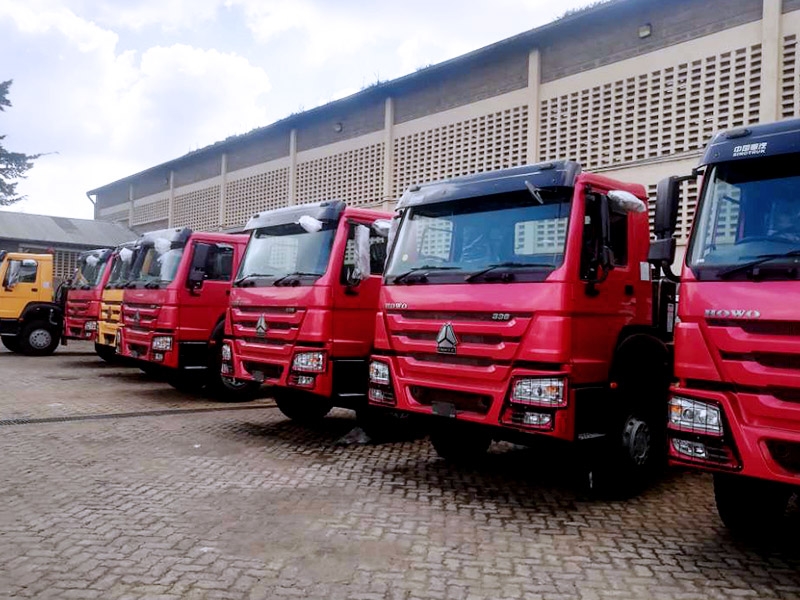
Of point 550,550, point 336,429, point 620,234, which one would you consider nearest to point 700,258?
point 620,234

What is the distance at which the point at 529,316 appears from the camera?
512cm

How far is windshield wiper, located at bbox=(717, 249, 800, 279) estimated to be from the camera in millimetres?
3926

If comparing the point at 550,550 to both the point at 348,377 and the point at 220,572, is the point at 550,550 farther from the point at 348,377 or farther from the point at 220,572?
the point at 348,377

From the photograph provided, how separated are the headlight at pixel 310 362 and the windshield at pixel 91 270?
938 centimetres

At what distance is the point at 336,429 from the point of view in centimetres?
845

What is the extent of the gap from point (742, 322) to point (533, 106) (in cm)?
942

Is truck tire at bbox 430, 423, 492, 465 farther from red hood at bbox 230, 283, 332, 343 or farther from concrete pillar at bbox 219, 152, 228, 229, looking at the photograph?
concrete pillar at bbox 219, 152, 228, 229

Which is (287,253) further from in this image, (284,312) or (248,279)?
(284,312)

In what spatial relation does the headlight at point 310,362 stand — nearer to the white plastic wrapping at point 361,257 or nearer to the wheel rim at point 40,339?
the white plastic wrapping at point 361,257

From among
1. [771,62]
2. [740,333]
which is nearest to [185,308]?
[740,333]

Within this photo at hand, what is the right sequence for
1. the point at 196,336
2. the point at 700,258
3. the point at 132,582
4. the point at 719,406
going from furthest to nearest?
the point at 196,336
the point at 700,258
the point at 719,406
the point at 132,582

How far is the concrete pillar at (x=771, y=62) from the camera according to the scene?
948 centimetres

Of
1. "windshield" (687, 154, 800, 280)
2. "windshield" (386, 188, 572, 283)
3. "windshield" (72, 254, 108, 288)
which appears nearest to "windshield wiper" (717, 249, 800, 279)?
"windshield" (687, 154, 800, 280)

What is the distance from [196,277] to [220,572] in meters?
6.81
